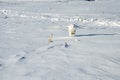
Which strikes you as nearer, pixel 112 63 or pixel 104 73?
pixel 104 73

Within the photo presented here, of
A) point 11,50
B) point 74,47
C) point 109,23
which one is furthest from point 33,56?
point 109,23

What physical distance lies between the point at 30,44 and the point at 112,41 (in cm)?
322

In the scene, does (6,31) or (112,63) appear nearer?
(112,63)

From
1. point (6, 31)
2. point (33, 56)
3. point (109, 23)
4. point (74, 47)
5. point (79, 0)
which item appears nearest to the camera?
point (33, 56)

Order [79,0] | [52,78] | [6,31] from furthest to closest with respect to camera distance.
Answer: [79,0]
[6,31]
[52,78]

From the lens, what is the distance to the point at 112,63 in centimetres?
700

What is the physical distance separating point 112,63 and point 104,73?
916mm

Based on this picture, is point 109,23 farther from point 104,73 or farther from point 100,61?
point 104,73

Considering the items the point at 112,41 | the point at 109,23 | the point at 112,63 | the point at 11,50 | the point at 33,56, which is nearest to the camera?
the point at 112,63

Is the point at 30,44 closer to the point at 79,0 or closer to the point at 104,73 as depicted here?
the point at 104,73

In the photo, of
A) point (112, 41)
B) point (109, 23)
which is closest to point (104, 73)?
point (112, 41)

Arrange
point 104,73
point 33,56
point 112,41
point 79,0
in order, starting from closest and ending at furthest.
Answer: point 104,73 → point 33,56 → point 112,41 → point 79,0

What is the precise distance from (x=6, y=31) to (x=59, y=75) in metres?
6.91

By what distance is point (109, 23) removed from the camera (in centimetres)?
1648
